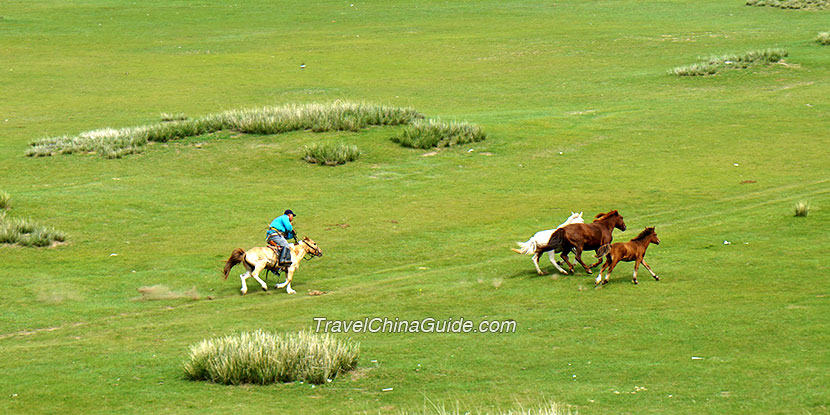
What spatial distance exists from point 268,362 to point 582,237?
697 centimetres

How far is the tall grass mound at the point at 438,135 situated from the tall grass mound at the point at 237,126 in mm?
1725

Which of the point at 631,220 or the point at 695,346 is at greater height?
the point at 695,346

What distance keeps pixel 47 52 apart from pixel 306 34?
53.3 ft

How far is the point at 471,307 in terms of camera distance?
51.0 feet

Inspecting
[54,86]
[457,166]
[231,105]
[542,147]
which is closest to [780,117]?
[542,147]

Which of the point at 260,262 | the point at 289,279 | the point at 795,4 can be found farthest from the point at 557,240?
the point at 795,4

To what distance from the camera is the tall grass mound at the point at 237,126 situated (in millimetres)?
31359

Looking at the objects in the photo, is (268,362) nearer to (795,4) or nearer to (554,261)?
(554,261)

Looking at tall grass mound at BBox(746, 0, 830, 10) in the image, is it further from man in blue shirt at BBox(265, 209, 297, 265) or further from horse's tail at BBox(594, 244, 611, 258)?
man in blue shirt at BBox(265, 209, 297, 265)

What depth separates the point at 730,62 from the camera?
44281 millimetres

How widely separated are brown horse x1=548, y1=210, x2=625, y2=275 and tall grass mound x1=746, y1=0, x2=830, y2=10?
2227 inches

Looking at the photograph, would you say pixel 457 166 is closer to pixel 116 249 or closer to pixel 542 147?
pixel 542 147

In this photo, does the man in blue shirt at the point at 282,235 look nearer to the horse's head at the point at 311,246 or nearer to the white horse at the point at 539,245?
the horse's head at the point at 311,246

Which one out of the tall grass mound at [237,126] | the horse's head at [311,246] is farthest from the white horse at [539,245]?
the tall grass mound at [237,126]
